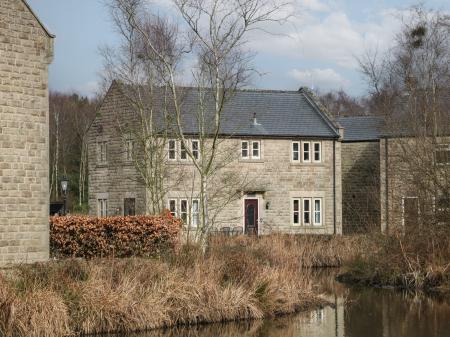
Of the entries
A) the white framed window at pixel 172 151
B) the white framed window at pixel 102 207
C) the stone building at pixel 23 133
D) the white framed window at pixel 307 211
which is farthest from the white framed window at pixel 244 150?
the stone building at pixel 23 133

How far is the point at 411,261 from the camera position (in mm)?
25812

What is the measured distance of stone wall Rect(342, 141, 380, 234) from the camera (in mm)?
43844

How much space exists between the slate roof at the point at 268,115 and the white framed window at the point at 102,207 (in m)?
6.44

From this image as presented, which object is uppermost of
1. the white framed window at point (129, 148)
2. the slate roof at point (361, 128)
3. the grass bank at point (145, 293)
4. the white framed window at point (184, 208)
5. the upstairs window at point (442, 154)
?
the slate roof at point (361, 128)

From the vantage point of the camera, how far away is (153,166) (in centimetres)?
3362

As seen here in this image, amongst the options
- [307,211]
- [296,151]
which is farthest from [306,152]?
[307,211]

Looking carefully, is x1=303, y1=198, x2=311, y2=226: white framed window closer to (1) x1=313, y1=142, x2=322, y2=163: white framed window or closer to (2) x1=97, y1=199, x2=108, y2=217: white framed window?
(1) x1=313, y1=142, x2=322, y2=163: white framed window

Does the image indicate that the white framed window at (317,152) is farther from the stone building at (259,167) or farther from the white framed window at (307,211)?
the white framed window at (307,211)

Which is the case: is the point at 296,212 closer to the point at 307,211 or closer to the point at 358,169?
the point at 307,211

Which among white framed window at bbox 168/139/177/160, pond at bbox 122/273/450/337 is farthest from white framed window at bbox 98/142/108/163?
pond at bbox 122/273/450/337

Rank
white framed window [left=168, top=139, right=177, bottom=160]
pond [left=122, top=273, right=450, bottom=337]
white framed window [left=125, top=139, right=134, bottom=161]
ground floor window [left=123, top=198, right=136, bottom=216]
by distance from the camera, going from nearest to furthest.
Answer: pond [left=122, top=273, right=450, bottom=337] < white framed window [left=125, top=139, right=134, bottom=161] < white framed window [left=168, top=139, right=177, bottom=160] < ground floor window [left=123, top=198, right=136, bottom=216]

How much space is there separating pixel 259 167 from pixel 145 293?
73.7ft

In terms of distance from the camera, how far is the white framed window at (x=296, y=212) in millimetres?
40562

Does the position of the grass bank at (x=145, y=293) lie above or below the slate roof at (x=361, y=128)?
below
